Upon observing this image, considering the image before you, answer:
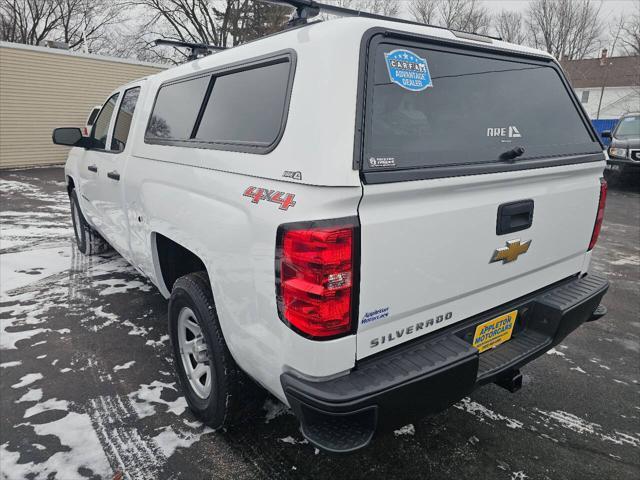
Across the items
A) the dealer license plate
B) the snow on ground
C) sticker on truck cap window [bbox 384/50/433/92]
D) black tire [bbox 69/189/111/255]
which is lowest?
the snow on ground

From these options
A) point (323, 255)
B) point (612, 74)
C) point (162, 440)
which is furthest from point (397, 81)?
point (612, 74)

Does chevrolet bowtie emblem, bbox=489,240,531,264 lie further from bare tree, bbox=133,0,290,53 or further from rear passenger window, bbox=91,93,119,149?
bare tree, bbox=133,0,290,53

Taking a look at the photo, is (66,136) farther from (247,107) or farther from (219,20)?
(219,20)

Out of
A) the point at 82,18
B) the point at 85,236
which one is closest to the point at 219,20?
the point at 82,18

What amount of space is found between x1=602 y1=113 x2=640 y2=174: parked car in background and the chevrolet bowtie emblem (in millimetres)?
10317

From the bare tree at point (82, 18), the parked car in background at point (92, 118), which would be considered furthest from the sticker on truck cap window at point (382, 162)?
the bare tree at point (82, 18)

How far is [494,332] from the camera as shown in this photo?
2316 mm

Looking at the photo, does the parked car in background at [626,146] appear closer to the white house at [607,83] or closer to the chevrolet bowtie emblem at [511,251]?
the chevrolet bowtie emblem at [511,251]

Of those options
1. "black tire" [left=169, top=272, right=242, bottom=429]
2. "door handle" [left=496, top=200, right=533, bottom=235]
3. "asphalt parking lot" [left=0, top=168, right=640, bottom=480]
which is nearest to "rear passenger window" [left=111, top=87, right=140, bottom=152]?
"asphalt parking lot" [left=0, top=168, right=640, bottom=480]

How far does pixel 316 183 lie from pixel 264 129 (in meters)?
0.53

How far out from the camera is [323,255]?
5.43 feet

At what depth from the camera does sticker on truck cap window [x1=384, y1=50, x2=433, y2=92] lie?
1877 millimetres

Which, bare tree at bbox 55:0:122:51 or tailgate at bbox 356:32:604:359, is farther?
bare tree at bbox 55:0:122:51

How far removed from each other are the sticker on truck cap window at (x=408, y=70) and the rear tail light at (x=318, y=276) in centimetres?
68
